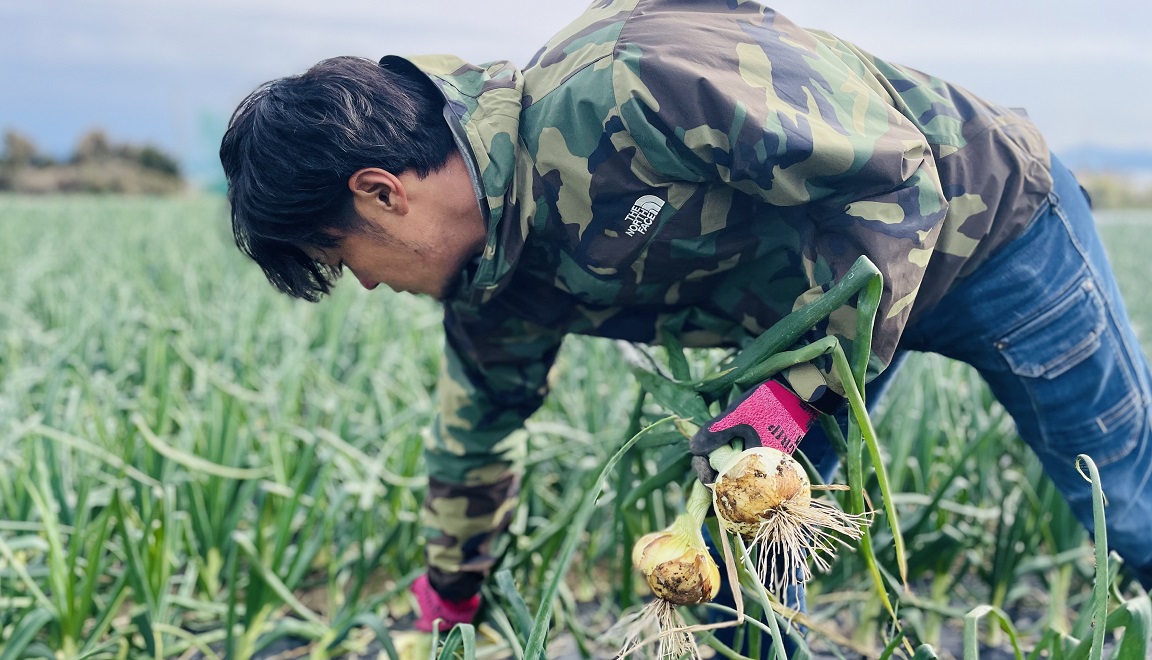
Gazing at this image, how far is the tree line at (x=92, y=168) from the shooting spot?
2619cm

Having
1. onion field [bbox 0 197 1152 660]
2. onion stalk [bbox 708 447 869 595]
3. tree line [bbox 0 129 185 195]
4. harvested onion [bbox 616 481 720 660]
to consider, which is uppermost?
onion stalk [bbox 708 447 869 595]

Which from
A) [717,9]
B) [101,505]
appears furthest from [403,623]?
[717,9]

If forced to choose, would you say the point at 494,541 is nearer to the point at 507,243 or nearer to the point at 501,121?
the point at 507,243

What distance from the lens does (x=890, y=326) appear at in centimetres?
112

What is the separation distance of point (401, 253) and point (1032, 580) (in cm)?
180

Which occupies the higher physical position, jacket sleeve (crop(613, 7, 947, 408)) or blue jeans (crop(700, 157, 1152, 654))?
jacket sleeve (crop(613, 7, 947, 408))

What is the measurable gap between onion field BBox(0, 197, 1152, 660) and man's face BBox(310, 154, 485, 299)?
0.40 meters

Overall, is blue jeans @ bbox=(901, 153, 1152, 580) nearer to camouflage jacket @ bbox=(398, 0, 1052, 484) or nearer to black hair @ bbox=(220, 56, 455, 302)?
camouflage jacket @ bbox=(398, 0, 1052, 484)

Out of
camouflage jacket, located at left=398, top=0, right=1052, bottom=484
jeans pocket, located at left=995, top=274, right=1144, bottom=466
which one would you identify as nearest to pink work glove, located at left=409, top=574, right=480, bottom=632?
camouflage jacket, located at left=398, top=0, right=1052, bottom=484

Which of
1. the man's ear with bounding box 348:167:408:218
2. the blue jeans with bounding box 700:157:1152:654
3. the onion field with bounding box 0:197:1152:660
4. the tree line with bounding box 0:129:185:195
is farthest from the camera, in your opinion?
the tree line with bounding box 0:129:185:195

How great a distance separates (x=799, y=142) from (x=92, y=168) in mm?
30233

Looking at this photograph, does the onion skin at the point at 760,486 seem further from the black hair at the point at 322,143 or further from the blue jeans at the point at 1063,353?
the black hair at the point at 322,143

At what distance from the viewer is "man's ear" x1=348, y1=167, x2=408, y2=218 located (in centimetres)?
113

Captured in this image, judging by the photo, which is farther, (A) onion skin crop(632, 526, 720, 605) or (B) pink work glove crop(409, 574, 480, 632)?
(B) pink work glove crop(409, 574, 480, 632)
